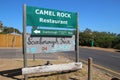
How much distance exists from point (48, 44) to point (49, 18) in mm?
1043

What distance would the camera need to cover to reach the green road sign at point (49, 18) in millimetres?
9130

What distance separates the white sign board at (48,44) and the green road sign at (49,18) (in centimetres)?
56

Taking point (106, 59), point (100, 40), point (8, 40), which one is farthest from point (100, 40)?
point (106, 59)

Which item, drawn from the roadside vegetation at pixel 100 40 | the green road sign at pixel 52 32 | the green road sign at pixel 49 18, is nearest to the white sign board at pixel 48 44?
the green road sign at pixel 52 32

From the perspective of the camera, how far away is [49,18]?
9.69m

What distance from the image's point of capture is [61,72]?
1005 centimetres

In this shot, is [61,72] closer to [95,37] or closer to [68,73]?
[68,73]

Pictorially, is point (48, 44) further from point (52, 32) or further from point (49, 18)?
point (49, 18)

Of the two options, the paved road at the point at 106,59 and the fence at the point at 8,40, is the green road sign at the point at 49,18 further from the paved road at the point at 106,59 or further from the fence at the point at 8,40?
the fence at the point at 8,40

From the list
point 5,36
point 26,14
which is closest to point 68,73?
point 26,14

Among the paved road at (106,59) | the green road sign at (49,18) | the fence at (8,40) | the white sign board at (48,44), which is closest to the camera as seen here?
the green road sign at (49,18)

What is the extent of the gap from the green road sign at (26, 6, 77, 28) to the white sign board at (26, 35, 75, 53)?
557 millimetres

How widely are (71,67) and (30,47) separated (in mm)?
1971

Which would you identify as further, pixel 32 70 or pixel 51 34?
pixel 51 34
